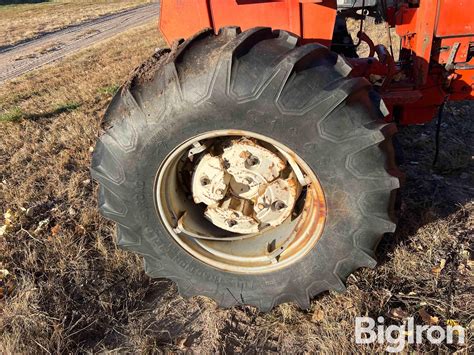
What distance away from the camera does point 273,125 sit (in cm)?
192

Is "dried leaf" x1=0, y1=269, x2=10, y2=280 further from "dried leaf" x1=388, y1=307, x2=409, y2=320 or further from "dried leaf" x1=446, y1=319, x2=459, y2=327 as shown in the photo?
"dried leaf" x1=446, y1=319, x2=459, y2=327

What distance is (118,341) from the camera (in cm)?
238

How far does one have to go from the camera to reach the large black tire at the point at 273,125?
1888 millimetres

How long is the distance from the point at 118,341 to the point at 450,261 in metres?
2.11

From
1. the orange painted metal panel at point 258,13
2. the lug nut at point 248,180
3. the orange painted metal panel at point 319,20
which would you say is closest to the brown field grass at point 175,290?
the lug nut at point 248,180

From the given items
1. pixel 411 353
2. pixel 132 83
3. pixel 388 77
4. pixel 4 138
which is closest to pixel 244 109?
pixel 132 83

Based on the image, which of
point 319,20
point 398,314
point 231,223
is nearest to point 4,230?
point 231,223

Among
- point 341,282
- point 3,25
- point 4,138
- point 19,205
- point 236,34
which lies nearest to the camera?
point 236,34

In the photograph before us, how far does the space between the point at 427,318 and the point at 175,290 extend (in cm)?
154

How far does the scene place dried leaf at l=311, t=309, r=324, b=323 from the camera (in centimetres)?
232

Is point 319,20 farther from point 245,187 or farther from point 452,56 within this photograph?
point 245,187

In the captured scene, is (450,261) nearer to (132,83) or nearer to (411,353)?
(411,353)

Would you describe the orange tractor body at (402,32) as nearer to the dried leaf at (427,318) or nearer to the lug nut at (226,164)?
the lug nut at (226,164)

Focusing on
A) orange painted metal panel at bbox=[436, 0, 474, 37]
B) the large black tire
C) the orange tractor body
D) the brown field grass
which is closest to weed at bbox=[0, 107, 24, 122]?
the brown field grass
